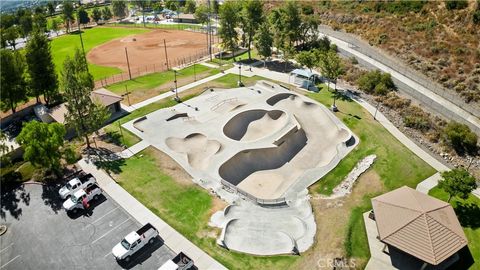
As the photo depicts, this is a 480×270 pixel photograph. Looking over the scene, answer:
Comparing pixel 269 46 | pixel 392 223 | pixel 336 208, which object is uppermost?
pixel 269 46

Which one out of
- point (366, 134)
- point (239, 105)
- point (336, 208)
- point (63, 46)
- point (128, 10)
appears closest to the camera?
point (336, 208)

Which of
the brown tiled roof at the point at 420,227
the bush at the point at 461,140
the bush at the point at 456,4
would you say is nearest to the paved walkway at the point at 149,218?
the brown tiled roof at the point at 420,227

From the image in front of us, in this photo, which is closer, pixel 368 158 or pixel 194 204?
pixel 194 204

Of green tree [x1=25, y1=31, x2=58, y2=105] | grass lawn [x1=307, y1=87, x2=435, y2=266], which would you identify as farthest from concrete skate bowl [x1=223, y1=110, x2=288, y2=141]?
green tree [x1=25, y1=31, x2=58, y2=105]

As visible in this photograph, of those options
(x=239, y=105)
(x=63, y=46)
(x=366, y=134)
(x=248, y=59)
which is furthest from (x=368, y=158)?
(x=63, y=46)

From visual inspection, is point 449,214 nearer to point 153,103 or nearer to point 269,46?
point 153,103

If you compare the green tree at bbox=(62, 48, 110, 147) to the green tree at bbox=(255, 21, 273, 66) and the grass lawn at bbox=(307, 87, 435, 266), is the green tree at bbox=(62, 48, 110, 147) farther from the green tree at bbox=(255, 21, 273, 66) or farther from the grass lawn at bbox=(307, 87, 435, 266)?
the green tree at bbox=(255, 21, 273, 66)
